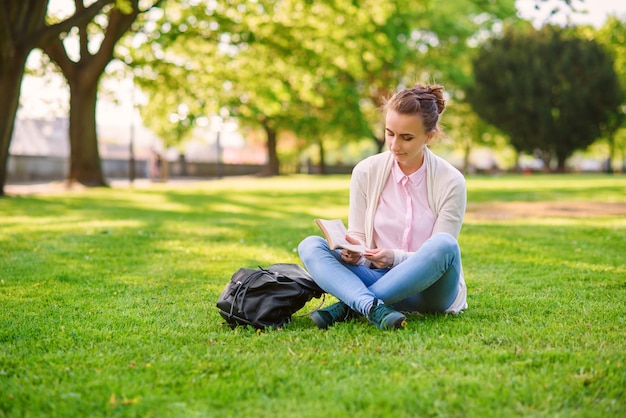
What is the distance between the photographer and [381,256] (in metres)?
4.47

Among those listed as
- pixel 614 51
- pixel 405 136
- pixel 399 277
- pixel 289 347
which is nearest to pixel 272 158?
pixel 614 51

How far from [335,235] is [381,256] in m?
0.32

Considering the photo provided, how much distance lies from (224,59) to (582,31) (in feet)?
114

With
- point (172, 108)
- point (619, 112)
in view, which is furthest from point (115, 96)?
point (619, 112)

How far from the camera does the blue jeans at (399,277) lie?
4305 mm

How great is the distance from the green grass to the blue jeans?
153 mm

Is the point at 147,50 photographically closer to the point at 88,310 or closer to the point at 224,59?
the point at 224,59

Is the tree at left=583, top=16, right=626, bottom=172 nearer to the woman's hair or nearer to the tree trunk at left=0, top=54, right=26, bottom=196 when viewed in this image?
the tree trunk at left=0, top=54, right=26, bottom=196

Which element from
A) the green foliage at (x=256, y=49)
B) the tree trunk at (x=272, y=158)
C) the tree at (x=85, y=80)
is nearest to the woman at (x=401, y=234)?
the green foliage at (x=256, y=49)

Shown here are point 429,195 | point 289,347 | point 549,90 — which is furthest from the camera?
point 549,90

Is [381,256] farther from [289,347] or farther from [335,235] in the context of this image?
[289,347]

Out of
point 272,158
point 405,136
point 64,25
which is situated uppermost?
point 64,25

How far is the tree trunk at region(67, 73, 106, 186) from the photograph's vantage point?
23438 millimetres

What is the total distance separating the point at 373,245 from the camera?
488 cm
